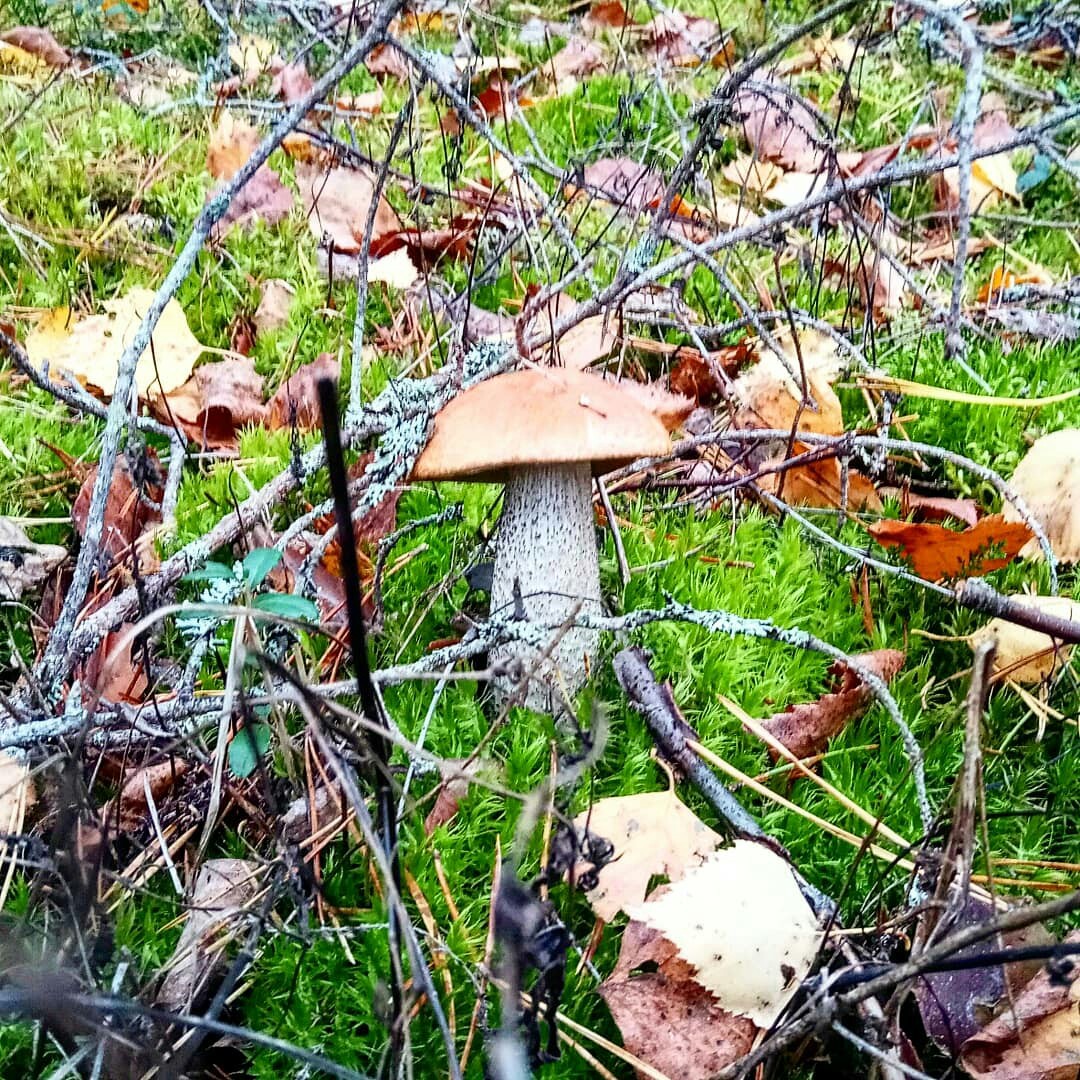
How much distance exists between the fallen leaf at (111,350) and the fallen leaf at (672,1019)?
1.71 m

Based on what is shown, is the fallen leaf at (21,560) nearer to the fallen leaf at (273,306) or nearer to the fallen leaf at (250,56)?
the fallen leaf at (273,306)

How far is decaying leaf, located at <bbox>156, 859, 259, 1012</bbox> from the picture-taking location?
1.17 meters

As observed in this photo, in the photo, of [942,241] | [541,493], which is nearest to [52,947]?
[541,493]

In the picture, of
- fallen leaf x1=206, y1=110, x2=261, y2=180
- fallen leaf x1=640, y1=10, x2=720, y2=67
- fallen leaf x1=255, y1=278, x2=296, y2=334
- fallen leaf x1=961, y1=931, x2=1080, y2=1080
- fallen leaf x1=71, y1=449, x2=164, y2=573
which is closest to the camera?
fallen leaf x1=961, y1=931, x2=1080, y2=1080

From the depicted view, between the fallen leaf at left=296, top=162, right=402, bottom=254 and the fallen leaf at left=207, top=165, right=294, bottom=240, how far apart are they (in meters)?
0.07

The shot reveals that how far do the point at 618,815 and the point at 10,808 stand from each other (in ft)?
2.79

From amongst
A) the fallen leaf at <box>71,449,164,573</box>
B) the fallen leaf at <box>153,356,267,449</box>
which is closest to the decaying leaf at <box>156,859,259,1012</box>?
the fallen leaf at <box>71,449,164,573</box>

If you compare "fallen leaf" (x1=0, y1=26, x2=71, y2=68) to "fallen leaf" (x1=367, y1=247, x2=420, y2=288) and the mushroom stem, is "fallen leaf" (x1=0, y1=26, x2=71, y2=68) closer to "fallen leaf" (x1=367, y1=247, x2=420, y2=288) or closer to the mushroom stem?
"fallen leaf" (x1=367, y1=247, x2=420, y2=288)

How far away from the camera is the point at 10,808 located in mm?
1307

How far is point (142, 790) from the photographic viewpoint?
138cm

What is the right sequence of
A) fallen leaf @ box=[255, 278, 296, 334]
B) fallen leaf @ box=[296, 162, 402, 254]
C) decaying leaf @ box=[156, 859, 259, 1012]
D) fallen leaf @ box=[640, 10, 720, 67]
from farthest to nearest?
fallen leaf @ box=[640, 10, 720, 67], fallen leaf @ box=[296, 162, 402, 254], fallen leaf @ box=[255, 278, 296, 334], decaying leaf @ box=[156, 859, 259, 1012]

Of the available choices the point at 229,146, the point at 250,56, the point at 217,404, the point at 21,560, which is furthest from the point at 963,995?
the point at 250,56

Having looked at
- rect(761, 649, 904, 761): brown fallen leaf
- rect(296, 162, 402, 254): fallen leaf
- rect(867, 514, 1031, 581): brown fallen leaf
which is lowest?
rect(761, 649, 904, 761): brown fallen leaf

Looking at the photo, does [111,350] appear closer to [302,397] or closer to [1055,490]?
[302,397]
